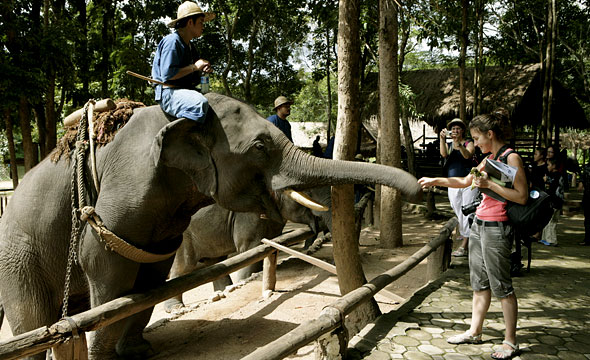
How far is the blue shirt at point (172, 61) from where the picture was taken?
3.19 metres

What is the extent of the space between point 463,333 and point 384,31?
16.7ft

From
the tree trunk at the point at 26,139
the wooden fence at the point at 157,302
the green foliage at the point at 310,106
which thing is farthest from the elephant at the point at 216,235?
the green foliage at the point at 310,106

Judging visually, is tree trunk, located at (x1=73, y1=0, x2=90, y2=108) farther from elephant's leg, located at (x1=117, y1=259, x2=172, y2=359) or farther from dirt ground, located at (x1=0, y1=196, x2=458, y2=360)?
elephant's leg, located at (x1=117, y1=259, x2=172, y2=359)

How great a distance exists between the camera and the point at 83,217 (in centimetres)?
299

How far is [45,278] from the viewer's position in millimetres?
3361

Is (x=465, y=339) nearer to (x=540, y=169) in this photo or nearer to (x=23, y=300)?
(x=23, y=300)

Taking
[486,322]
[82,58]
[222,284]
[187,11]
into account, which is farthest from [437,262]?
[82,58]

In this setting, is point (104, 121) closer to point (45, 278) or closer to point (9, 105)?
point (45, 278)

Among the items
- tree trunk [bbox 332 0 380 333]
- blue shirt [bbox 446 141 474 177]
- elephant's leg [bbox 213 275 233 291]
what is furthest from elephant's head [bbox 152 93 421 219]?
elephant's leg [bbox 213 275 233 291]

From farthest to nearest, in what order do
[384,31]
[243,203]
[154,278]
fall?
1. [384,31]
2. [154,278]
3. [243,203]

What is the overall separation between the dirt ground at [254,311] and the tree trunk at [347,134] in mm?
854

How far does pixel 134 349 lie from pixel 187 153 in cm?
200

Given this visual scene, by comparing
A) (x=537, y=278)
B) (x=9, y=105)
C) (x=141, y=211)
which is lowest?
(x=537, y=278)

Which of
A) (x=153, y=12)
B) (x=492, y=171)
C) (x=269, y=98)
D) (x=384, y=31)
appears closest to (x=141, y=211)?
(x=492, y=171)
